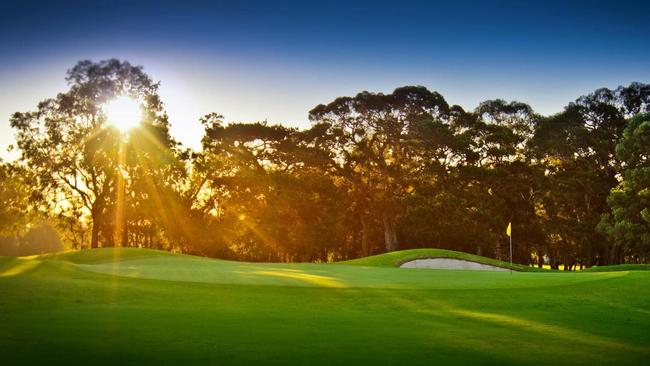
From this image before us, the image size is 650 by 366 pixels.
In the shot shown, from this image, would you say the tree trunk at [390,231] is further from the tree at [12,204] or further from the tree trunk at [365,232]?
the tree at [12,204]

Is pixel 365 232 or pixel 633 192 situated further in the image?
pixel 365 232

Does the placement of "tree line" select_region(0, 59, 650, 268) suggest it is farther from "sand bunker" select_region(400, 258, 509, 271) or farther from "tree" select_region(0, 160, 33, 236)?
"sand bunker" select_region(400, 258, 509, 271)

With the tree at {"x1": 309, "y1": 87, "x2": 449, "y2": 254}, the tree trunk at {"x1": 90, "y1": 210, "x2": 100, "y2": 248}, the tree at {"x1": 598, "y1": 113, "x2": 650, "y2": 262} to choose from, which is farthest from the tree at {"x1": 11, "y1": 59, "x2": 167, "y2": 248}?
the tree at {"x1": 598, "y1": 113, "x2": 650, "y2": 262}

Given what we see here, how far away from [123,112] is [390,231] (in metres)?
31.2

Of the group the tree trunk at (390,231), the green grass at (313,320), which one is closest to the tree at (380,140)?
the tree trunk at (390,231)

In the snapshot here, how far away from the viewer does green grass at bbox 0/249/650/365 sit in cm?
766

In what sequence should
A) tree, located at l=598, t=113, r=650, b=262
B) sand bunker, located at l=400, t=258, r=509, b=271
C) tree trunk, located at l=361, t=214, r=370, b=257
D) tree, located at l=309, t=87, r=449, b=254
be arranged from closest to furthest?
1. sand bunker, located at l=400, t=258, r=509, b=271
2. tree, located at l=598, t=113, r=650, b=262
3. tree, located at l=309, t=87, r=449, b=254
4. tree trunk, located at l=361, t=214, r=370, b=257

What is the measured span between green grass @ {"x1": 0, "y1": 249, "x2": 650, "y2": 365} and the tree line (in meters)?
39.2

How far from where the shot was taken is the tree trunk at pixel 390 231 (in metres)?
60.5

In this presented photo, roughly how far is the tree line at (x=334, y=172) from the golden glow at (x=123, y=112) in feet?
1.88

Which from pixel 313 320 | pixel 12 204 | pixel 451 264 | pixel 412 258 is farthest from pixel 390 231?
pixel 313 320

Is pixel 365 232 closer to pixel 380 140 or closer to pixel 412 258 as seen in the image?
pixel 380 140

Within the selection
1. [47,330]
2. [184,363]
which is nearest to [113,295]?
[47,330]

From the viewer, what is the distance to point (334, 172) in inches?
2419
